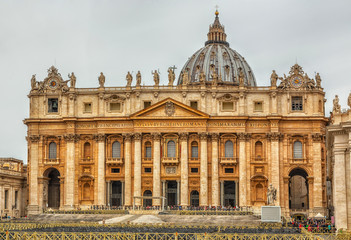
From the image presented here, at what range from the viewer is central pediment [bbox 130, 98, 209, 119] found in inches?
4173

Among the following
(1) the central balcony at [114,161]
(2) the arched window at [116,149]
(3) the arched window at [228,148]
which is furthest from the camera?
(2) the arched window at [116,149]

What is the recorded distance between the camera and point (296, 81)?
108 metres

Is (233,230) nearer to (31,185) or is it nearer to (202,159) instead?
(202,159)

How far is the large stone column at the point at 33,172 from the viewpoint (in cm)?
10781

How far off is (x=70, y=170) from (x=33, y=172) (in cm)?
631

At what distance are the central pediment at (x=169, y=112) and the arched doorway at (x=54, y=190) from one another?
59.8ft

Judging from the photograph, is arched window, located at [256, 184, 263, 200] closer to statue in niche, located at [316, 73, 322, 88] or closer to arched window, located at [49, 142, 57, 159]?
statue in niche, located at [316, 73, 322, 88]

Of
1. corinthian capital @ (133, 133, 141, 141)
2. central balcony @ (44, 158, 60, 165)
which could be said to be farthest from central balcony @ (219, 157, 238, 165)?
central balcony @ (44, 158, 60, 165)

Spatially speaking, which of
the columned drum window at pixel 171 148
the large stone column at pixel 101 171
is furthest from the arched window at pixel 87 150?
the columned drum window at pixel 171 148

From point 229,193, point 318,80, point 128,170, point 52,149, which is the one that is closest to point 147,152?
point 128,170

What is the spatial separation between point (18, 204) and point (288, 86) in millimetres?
49046

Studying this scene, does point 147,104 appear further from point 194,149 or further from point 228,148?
point 228,148

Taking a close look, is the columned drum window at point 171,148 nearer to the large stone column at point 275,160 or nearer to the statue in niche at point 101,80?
the statue in niche at point 101,80

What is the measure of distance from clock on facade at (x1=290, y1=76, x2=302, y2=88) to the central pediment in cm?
1476
